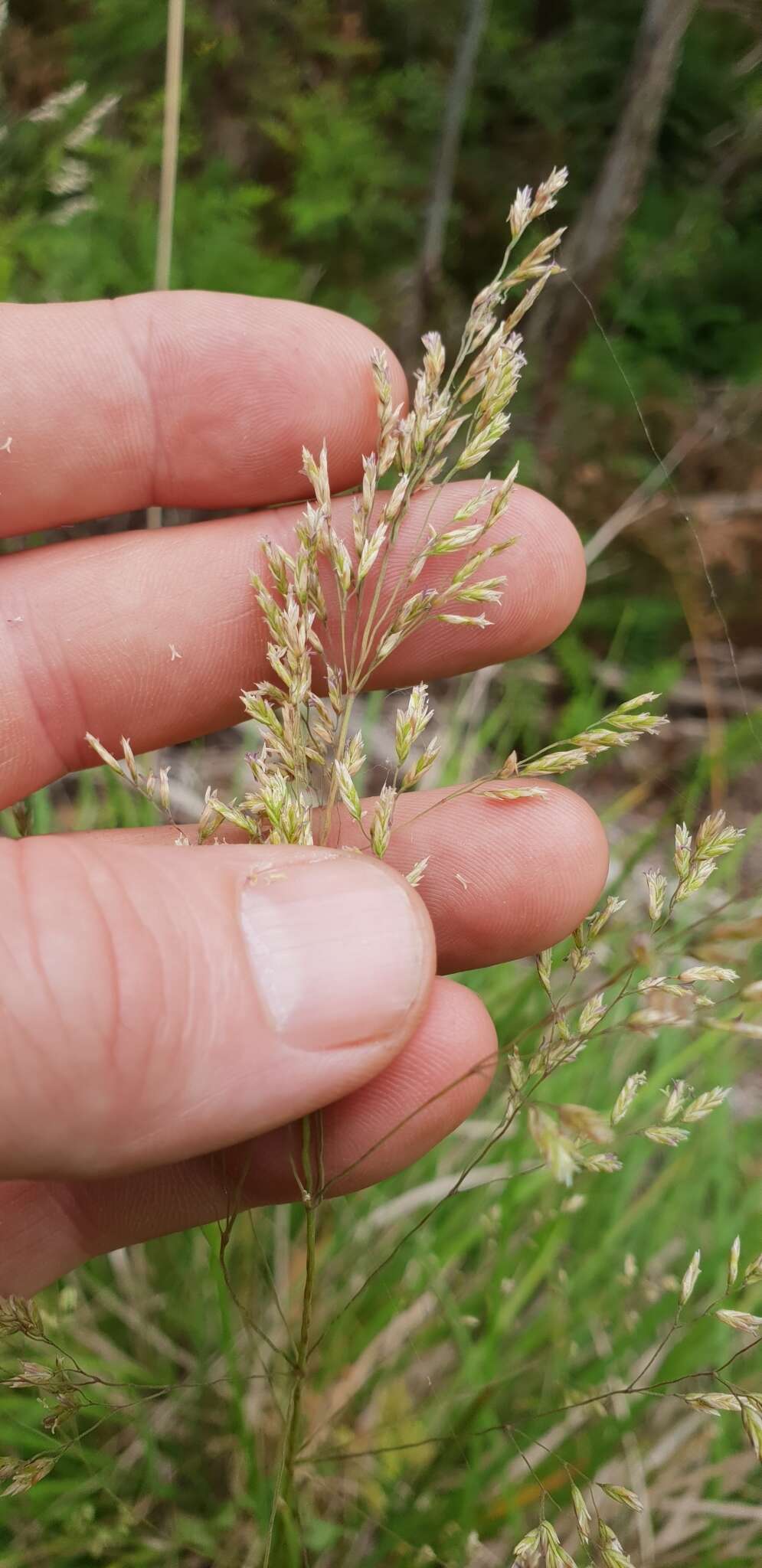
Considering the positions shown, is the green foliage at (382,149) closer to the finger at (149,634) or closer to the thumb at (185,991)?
the finger at (149,634)

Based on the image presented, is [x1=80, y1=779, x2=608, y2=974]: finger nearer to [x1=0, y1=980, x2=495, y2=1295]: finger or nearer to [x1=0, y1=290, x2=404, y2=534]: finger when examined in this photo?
[x1=0, y1=980, x2=495, y2=1295]: finger

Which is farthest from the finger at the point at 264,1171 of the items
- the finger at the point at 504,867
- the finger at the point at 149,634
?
the finger at the point at 149,634

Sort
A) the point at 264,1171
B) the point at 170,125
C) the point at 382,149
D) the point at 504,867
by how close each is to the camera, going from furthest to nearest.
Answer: the point at 382,149 < the point at 170,125 < the point at 504,867 < the point at 264,1171

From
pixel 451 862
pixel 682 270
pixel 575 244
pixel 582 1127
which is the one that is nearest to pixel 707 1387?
pixel 451 862

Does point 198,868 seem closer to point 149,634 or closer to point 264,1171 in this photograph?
point 264,1171

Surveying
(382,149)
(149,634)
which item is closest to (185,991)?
(149,634)

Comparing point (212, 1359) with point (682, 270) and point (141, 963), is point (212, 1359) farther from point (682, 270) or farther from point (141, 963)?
point (682, 270)
